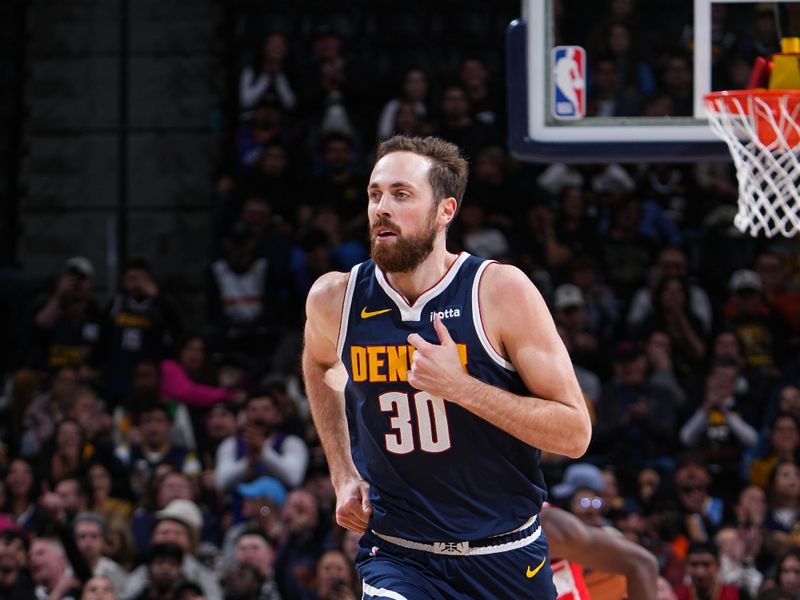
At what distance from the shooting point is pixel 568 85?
22.2 feet

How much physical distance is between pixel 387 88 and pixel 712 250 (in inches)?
130

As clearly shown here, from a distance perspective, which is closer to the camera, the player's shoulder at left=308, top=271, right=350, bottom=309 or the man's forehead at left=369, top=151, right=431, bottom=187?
the man's forehead at left=369, top=151, right=431, bottom=187

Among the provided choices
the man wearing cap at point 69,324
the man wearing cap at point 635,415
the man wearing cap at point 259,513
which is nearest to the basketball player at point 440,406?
the man wearing cap at point 259,513

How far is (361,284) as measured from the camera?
500cm

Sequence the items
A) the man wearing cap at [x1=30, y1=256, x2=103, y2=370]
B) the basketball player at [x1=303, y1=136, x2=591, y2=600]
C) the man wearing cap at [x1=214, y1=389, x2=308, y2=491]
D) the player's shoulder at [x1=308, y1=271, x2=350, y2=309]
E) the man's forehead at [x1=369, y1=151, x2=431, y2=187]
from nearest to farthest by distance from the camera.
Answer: the basketball player at [x1=303, y1=136, x2=591, y2=600] → the man's forehead at [x1=369, y1=151, x2=431, y2=187] → the player's shoulder at [x1=308, y1=271, x2=350, y2=309] → the man wearing cap at [x1=214, y1=389, x2=308, y2=491] → the man wearing cap at [x1=30, y1=256, x2=103, y2=370]

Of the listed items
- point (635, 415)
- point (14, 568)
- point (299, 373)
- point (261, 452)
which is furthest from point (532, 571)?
point (299, 373)

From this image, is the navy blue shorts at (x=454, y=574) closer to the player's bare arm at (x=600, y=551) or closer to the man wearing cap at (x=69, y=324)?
the player's bare arm at (x=600, y=551)

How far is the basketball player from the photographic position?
15.4ft

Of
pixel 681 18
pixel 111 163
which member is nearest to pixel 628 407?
pixel 681 18

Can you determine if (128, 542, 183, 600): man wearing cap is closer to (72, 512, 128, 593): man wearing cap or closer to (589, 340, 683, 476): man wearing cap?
(72, 512, 128, 593): man wearing cap

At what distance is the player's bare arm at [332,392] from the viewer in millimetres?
4965

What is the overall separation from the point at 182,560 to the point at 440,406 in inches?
192

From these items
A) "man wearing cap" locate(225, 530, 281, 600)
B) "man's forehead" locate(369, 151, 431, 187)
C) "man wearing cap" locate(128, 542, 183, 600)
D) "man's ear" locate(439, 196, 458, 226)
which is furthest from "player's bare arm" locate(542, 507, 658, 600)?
"man wearing cap" locate(128, 542, 183, 600)

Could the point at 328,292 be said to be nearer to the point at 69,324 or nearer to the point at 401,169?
the point at 401,169
